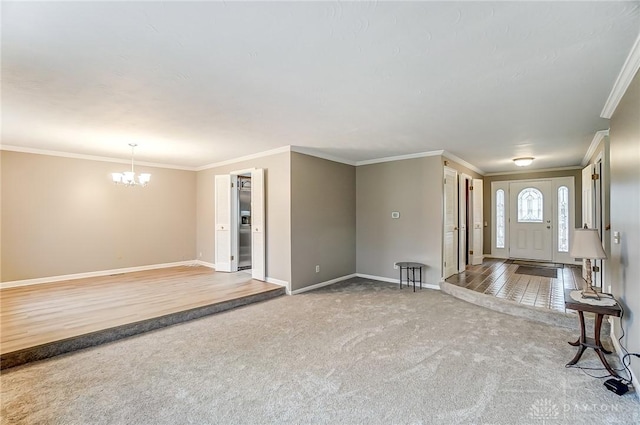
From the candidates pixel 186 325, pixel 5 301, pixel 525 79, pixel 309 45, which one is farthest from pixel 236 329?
pixel 525 79

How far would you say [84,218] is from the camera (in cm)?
584

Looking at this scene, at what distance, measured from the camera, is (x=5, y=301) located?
14.1 ft

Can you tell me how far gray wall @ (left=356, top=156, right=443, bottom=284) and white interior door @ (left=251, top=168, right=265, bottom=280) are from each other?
2.10 meters

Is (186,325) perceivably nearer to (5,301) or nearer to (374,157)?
(5,301)

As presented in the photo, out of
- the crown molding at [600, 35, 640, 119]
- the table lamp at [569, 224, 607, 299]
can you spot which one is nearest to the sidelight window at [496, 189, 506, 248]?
the crown molding at [600, 35, 640, 119]

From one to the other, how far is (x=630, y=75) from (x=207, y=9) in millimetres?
3102

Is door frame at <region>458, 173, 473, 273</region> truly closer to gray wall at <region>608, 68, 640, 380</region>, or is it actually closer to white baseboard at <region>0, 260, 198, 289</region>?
gray wall at <region>608, 68, 640, 380</region>

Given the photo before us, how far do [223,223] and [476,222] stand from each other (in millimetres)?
5811

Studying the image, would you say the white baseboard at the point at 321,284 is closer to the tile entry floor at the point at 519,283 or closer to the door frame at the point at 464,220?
the tile entry floor at the point at 519,283

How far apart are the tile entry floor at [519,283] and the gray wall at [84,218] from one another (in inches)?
240

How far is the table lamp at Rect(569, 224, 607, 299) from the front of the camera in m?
2.82

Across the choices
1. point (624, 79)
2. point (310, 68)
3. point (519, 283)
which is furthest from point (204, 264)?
point (624, 79)

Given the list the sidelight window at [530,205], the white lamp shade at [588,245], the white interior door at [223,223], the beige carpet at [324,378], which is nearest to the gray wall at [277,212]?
the white interior door at [223,223]

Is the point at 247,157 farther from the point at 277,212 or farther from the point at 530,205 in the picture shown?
the point at 530,205
